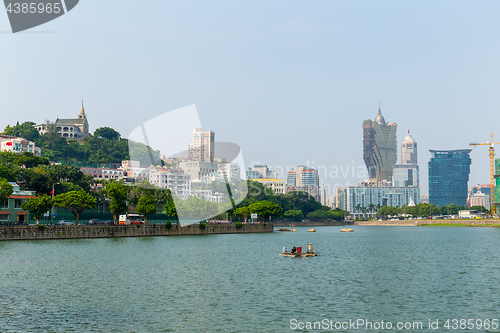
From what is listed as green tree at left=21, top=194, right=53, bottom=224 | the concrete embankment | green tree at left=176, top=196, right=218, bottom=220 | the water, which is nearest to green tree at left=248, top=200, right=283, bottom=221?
the concrete embankment

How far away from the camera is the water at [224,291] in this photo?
3192 centimetres

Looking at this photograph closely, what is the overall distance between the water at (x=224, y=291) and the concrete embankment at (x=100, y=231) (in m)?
17.4

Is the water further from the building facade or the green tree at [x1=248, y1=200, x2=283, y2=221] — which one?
the green tree at [x1=248, y1=200, x2=283, y2=221]

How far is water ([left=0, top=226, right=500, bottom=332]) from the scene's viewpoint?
105ft

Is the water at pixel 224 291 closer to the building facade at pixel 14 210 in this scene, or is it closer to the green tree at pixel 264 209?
the building facade at pixel 14 210

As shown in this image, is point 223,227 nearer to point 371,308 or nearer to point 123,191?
point 123,191

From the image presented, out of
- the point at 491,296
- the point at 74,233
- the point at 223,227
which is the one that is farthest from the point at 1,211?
the point at 491,296

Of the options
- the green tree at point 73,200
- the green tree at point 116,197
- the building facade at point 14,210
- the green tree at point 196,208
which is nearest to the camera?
the building facade at point 14,210

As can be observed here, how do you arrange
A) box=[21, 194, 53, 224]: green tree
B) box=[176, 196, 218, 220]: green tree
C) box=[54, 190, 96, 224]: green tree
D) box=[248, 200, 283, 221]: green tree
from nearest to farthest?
box=[21, 194, 53, 224]: green tree < box=[54, 190, 96, 224]: green tree < box=[176, 196, 218, 220]: green tree < box=[248, 200, 283, 221]: green tree

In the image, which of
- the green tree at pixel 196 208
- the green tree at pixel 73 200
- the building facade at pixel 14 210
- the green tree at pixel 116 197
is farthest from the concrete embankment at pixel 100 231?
the building facade at pixel 14 210

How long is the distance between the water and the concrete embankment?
1741cm

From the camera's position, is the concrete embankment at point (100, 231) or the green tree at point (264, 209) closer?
the concrete embankment at point (100, 231)

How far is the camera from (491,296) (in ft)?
134

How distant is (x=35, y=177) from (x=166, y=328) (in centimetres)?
10900
